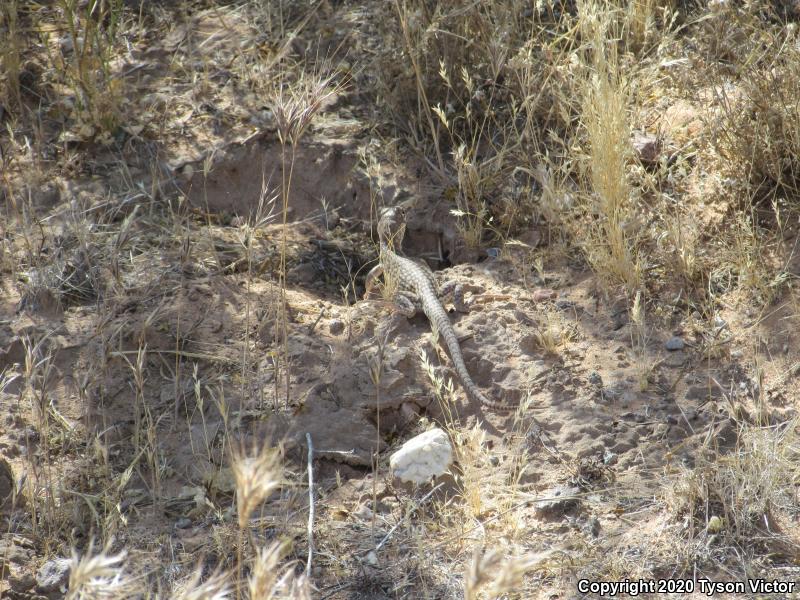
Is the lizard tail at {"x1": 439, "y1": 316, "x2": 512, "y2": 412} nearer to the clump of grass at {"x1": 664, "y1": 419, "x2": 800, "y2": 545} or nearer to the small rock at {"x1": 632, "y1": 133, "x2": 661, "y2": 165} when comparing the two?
the clump of grass at {"x1": 664, "y1": 419, "x2": 800, "y2": 545}

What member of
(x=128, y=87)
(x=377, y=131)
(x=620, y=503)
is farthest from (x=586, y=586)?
(x=128, y=87)

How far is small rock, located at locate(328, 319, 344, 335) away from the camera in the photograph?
14.3 ft

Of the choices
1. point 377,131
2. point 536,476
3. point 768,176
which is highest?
point 768,176

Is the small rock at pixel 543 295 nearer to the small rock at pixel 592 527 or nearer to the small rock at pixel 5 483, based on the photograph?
the small rock at pixel 592 527

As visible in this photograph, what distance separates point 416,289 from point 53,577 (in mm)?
2201

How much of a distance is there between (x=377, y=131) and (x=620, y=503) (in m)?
2.98

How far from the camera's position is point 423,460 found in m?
3.51

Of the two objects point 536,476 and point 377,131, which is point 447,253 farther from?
point 536,476

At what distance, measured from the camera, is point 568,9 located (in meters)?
5.61

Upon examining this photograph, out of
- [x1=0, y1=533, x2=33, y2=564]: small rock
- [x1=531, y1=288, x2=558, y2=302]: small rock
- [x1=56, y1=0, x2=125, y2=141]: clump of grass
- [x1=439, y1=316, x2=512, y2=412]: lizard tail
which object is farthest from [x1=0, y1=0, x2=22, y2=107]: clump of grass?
[x1=531, y1=288, x2=558, y2=302]: small rock

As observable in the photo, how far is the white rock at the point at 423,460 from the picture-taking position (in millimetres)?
3512

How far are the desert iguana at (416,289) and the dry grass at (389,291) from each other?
0.56ft

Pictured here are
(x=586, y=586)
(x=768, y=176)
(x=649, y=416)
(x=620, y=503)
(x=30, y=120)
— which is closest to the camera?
(x=586, y=586)

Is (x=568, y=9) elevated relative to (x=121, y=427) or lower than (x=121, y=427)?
elevated
